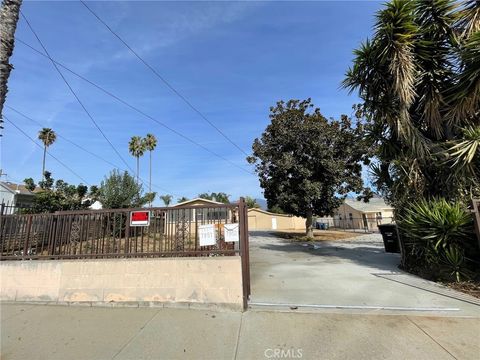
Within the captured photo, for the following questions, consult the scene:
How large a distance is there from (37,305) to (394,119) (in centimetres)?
993

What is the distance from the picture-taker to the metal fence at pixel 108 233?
6.16 meters

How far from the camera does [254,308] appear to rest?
5.56 meters

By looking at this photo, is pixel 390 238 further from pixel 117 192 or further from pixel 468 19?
pixel 117 192

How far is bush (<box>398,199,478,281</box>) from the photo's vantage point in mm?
7184

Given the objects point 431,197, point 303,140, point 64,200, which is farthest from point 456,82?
point 64,200

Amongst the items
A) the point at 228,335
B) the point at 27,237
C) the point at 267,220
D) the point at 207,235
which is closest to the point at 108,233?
the point at 27,237

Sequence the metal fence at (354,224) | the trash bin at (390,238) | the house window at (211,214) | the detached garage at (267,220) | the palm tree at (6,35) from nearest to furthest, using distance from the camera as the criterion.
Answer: the palm tree at (6,35) → the house window at (211,214) → the trash bin at (390,238) → the metal fence at (354,224) → the detached garage at (267,220)

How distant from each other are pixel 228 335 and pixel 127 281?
94.3 inches

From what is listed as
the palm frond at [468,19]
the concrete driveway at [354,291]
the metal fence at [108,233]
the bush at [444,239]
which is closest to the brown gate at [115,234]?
the metal fence at [108,233]

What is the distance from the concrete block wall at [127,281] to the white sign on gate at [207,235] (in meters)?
0.40

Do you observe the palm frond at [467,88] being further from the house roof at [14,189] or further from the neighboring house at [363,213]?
the neighboring house at [363,213]

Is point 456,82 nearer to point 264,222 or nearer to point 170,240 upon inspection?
point 170,240

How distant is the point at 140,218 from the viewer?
638 centimetres

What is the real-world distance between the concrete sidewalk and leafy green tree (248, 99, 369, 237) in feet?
40.5
